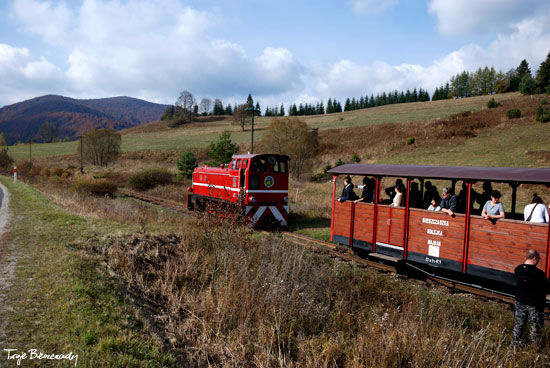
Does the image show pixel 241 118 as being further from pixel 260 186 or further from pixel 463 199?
pixel 463 199

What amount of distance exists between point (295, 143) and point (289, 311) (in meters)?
36.0

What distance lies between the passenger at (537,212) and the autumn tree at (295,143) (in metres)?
33.8

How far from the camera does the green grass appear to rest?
4.63 metres

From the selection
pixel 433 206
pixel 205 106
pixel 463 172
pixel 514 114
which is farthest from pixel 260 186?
pixel 205 106

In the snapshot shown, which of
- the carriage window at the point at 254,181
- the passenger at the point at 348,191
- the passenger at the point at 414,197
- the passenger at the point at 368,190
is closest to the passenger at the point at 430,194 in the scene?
the passenger at the point at 414,197

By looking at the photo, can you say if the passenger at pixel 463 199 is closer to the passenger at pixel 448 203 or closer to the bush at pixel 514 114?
the passenger at pixel 448 203

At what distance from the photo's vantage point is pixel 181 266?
8742mm

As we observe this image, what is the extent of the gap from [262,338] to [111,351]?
2.21 m

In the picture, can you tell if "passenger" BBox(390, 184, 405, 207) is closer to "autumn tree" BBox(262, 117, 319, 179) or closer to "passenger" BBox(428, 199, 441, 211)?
"passenger" BBox(428, 199, 441, 211)

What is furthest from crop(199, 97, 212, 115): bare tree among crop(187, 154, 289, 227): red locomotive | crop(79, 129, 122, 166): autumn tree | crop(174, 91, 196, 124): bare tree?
crop(187, 154, 289, 227): red locomotive

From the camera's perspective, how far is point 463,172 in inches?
336

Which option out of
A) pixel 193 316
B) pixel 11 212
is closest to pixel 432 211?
pixel 193 316

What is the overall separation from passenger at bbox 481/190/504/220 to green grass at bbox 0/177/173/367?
7003 millimetres

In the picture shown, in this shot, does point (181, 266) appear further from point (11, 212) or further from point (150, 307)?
point (11, 212)
